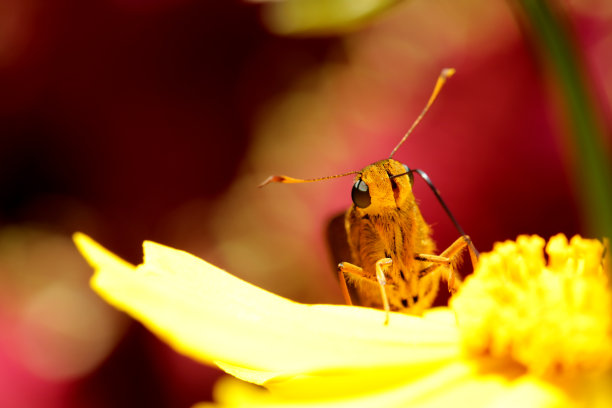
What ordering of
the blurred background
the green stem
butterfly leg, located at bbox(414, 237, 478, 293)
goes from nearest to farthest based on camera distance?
1. the green stem
2. butterfly leg, located at bbox(414, 237, 478, 293)
3. the blurred background

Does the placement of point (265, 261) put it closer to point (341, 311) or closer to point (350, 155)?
point (350, 155)

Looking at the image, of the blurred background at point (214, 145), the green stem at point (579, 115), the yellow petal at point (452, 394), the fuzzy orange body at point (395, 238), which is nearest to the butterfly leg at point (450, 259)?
the fuzzy orange body at point (395, 238)

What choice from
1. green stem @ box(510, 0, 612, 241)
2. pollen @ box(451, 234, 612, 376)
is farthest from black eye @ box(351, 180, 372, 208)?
green stem @ box(510, 0, 612, 241)

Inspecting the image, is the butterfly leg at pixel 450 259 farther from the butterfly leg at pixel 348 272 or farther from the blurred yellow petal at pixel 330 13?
the blurred yellow petal at pixel 330 13

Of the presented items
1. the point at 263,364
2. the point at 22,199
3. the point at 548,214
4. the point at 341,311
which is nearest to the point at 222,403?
the point at 263,364

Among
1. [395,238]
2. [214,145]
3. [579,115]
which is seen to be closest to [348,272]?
[395,238]

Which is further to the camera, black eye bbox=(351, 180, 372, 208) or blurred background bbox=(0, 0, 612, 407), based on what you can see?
blurred background bbox=(0, 0, 612, 407)

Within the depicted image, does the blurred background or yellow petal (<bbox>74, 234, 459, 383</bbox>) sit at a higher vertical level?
the blurred background

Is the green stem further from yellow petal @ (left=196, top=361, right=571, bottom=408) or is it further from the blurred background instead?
the blurred background

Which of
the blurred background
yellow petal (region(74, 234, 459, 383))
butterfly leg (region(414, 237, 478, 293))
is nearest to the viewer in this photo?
yellow petal (region(74, 234, 459, 383))
